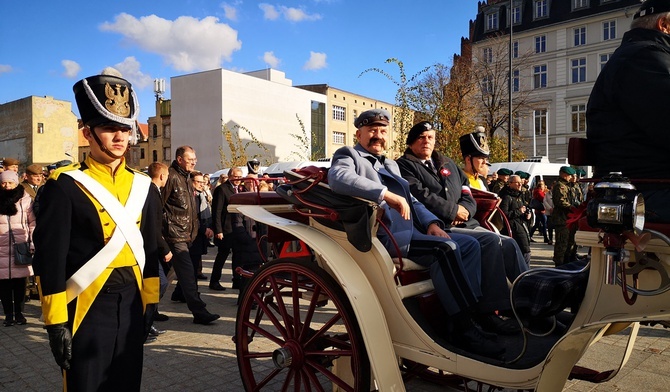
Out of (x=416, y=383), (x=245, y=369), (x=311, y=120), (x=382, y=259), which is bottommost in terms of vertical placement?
(x=416, y=383)

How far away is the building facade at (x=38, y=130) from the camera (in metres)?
53.2

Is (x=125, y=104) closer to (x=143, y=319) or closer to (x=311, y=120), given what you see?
(x=143, y=319)

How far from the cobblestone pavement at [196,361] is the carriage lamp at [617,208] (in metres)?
2.35

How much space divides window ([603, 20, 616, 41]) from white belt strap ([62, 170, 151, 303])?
44.2 meters

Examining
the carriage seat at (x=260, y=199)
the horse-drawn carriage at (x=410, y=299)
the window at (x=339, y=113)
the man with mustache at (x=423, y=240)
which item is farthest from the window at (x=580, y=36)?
the horse-drawn carriage at (x=410, y=299)

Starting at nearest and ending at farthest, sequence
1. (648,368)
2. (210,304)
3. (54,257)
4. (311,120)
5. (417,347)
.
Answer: (54,257), (417,347), (648,368), (210,304), (311,120)

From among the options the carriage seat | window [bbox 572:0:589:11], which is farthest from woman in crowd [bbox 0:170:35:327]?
window [bbox 572:0:589:11]

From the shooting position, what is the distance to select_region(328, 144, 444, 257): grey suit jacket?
9.20ft

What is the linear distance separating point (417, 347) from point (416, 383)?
1344mm

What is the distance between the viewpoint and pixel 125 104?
8.46 feet

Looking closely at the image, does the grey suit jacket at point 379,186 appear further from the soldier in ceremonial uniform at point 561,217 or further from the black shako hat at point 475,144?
the soldier in ceremonial uniform at point 561,217

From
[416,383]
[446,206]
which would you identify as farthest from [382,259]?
[416,383]

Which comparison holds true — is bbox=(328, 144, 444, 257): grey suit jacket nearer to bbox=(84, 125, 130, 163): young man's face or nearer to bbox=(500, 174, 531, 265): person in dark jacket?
bbox=(84, 125, 130, 163): young man's face

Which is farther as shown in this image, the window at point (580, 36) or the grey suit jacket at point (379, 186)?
the window at point (580, 36)
